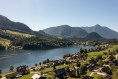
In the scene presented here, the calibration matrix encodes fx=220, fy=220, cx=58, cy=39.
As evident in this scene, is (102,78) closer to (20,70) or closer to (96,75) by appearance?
(96,75)

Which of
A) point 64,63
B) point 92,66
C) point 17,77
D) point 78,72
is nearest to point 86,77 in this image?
point 78,72

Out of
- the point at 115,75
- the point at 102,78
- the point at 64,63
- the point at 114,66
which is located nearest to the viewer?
the point at 102,78

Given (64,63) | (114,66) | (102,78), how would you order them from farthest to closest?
1. (64,63)
2. (114,66)
3. (102,78)

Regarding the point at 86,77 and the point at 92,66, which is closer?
the point at 86,77

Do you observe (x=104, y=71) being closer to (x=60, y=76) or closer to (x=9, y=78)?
(x=60, y=76)

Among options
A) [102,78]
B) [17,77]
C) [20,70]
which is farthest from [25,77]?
[102,78]

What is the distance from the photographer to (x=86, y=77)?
3959 inches

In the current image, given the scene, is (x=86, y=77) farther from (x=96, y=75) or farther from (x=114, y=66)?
(x=114, y=66)

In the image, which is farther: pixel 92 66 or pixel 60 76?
pixel 92 66

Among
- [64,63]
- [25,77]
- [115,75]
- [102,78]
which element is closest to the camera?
[102,78]

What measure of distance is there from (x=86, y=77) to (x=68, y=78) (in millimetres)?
8358

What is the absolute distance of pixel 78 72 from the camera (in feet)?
350

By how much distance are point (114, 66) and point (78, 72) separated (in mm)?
27610

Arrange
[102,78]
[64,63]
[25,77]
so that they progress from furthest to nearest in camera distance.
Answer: [64,63], [25,77], [102,78]
